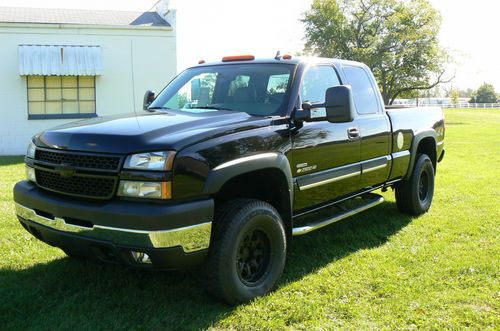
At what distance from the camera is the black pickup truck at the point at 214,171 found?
10.3 ft

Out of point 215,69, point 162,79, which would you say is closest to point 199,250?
point 215,69

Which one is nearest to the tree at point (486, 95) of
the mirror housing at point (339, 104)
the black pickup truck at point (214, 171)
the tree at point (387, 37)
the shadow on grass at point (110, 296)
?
the tree at point (387, 37)

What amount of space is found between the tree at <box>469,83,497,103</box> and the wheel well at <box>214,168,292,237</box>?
342 feet

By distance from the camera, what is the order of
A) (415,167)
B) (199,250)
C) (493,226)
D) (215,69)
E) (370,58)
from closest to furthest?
1. (199,250)
2. (215,69)
3. (493,226)
4. (415,167)
5. (370,58)

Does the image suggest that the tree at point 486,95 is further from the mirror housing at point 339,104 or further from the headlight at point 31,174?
the headlight at point 31,174

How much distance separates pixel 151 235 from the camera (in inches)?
121

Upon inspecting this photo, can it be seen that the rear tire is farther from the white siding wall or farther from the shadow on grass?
the white siding wall

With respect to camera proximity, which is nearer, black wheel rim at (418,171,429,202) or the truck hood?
the truck hood

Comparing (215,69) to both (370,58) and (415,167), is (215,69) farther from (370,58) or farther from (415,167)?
(370,58)

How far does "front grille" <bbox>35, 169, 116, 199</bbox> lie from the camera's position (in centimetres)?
325

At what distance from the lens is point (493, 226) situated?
5.97 metres

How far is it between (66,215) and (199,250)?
944 mm

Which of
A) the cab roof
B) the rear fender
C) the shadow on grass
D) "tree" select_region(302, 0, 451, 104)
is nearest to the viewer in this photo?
the shadow on grass

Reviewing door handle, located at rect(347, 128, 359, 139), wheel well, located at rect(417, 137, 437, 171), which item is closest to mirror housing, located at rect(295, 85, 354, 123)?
door handle, located at rect(347, 128, 359, 139)
